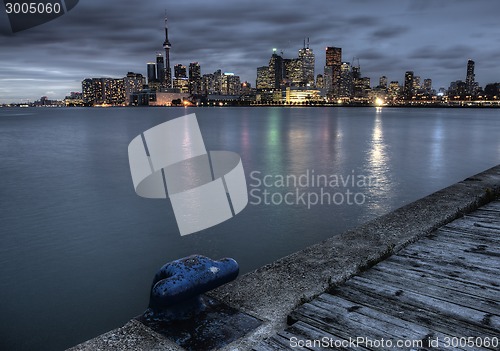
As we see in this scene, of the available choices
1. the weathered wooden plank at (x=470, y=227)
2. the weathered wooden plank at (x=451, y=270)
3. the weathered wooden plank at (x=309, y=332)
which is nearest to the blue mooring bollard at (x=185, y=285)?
the weathered wooden plank at (x=309, y=332)

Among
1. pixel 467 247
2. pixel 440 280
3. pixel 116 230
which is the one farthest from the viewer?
pixel 116 230

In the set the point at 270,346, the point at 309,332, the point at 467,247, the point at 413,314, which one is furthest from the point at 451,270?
the point at 270,346

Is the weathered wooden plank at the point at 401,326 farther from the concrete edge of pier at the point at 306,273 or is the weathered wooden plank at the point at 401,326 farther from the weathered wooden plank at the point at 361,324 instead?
the concrete edge of pier at the point at 306,273

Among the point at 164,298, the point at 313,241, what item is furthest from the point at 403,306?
the point at 313,241

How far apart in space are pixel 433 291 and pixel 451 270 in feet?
2.31

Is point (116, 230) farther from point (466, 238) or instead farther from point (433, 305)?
point (433, 305)

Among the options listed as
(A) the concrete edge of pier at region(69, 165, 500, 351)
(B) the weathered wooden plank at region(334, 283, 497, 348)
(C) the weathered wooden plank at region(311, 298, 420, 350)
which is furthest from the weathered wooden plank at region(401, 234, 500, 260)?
(C) the weathered wooden plank at region(311, 298, 420, 350)

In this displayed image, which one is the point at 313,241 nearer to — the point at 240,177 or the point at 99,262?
the point at 99,262

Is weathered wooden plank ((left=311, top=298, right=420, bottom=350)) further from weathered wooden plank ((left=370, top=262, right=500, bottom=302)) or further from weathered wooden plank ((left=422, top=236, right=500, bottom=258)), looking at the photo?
weathered wooden plank ((left=422, top=236, right=500, bottom=258))

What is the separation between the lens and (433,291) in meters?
4.35

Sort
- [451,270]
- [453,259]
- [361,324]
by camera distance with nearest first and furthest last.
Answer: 1. [361,324]
2. [451,270]
3. [453,259]

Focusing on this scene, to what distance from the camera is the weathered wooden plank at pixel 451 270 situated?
4562 millimetres

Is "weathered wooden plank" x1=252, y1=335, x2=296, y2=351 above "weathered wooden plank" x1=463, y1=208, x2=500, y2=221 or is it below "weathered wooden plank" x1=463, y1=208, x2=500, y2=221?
below

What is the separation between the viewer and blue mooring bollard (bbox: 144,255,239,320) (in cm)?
379
